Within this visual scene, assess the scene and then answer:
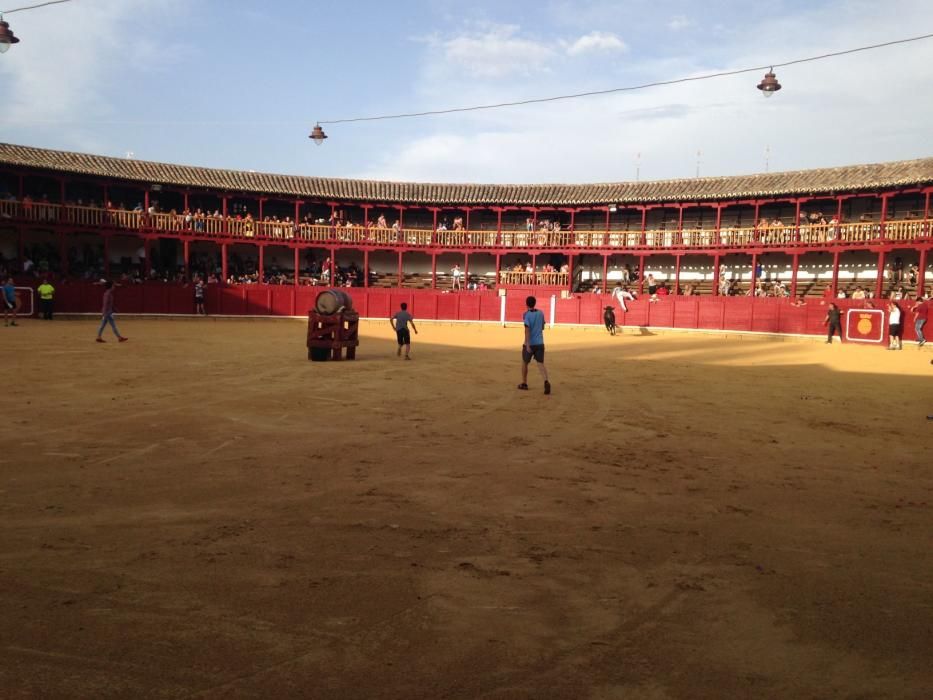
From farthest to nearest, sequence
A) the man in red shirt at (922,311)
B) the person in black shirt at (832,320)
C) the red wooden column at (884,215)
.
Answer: the red wooden column at (884,215), the person in black shirt at (832,320), the man in red shirt at (922,311)

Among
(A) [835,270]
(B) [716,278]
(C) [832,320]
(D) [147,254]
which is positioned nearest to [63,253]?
(D) [147,254]

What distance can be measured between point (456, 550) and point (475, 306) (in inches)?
1177

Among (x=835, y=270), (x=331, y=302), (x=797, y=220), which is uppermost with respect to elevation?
(x=797, y=220)


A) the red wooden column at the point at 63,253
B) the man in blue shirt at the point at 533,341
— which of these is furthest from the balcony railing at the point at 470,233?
the man in blue shirt at the point at 533,341

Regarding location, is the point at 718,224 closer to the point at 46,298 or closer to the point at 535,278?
the point at 535,278

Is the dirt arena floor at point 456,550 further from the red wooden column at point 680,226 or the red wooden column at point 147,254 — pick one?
the red wooden column at point 680,226

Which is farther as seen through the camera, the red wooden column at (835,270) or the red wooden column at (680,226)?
the red wooden column at (680,226)

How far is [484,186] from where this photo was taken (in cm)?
3859

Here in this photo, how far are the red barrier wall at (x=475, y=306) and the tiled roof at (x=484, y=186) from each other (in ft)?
18.9

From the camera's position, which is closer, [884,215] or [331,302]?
[331,302]

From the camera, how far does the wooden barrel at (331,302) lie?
14.2 metres

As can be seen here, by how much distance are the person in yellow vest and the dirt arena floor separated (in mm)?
18359

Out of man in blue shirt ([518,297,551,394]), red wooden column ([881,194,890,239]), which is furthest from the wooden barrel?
red wooden column ([881,194,890,239])

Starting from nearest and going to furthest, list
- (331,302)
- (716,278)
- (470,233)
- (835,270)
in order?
(331,302) → (835,270) → (716,278) → (470,233)
